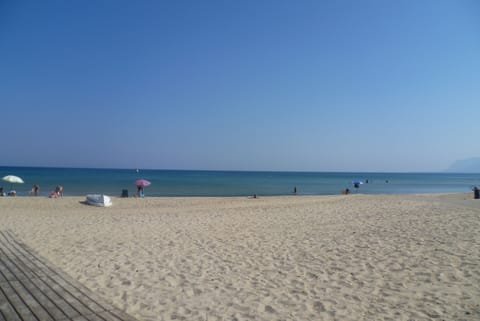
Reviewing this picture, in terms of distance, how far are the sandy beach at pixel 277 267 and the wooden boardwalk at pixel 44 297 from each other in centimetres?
29

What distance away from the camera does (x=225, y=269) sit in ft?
21.6

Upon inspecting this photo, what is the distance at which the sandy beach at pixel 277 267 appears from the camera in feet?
15.4

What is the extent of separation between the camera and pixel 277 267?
22.0ft

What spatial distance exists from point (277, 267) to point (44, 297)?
14.6 ft

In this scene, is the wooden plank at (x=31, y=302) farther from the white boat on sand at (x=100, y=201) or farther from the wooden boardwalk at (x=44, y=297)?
the white boat on sand at (x=100, y=201)

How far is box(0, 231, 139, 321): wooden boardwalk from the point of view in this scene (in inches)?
169

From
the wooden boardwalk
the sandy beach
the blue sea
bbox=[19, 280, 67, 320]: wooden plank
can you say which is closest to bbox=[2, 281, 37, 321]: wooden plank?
the wooden boardwalk

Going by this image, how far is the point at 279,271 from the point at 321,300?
5.07 feet

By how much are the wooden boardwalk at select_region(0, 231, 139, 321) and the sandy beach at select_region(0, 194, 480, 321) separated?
286 millimetres

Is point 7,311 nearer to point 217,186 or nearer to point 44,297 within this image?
point 44,297

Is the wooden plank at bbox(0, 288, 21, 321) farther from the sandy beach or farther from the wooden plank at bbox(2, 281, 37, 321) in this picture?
the sandy beach

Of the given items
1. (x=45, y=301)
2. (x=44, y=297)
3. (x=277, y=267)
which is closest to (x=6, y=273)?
(x=44, y=297)

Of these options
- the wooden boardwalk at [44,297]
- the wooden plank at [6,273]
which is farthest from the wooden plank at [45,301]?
the wooden plank at [6,273]

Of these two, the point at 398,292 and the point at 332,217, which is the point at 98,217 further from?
the point at 398,292
